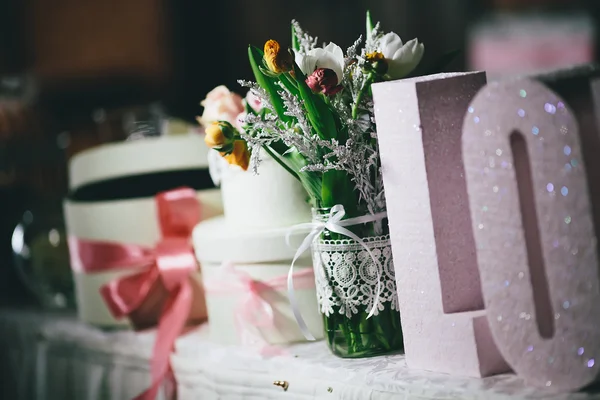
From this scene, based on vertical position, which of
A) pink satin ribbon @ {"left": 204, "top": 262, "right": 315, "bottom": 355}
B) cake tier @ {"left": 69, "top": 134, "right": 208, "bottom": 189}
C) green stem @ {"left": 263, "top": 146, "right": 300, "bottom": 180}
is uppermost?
cake tier @ {"left": 69, "top": 134, "right": 208, "bottom": 189}

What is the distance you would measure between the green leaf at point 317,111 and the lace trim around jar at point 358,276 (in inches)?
5.6

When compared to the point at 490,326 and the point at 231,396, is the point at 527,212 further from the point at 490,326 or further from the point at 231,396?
the point at 231,396

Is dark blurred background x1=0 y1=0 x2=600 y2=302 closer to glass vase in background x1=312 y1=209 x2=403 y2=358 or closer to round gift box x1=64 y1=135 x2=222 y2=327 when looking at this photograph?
round gift box x1=64 y1=135 x2=222 y2=327

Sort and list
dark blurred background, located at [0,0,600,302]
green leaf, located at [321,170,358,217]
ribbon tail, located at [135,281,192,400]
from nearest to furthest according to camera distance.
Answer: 1. green leaf, located at [321,170,358,217]
2. ribbon tail, located at [135,281,192,400]
3. dark blurred background, located at [0,0,600,302]

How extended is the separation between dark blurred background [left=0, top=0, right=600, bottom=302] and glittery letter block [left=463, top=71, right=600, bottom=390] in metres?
2.45

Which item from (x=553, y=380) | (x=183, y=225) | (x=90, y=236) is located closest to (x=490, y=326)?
(x=553, y=380)

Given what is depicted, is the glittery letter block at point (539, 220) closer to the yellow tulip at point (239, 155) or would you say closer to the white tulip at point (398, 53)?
the white tulip at point (398, 53)

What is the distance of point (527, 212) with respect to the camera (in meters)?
0.87

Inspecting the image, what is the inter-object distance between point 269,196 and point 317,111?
207mm

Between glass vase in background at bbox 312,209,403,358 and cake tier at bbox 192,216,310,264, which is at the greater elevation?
cake tier at bbox 192,216,310,264

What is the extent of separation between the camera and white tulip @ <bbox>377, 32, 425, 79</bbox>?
3.43ft

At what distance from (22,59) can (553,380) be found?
10.7 ft

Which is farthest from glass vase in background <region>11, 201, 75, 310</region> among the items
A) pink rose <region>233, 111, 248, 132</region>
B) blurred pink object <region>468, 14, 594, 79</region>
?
blurred pink object <region>468, 14, 594, 79</region>

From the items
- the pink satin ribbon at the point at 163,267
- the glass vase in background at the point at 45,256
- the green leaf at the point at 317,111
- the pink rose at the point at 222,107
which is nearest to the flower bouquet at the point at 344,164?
the green leaf at the point at 317,111
